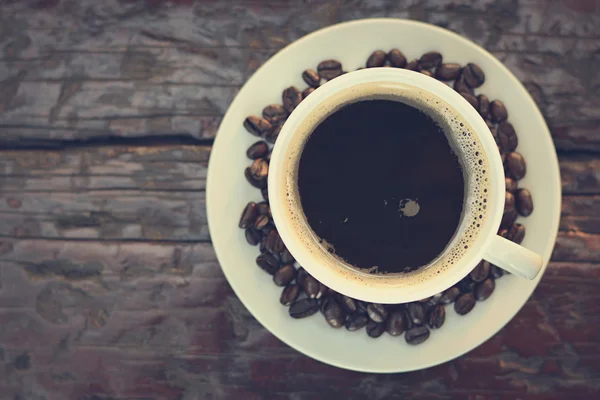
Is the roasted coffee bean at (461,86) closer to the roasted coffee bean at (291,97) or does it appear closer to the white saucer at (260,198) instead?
the white saucer at (260,198)

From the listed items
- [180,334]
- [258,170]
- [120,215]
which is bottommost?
[180,334]

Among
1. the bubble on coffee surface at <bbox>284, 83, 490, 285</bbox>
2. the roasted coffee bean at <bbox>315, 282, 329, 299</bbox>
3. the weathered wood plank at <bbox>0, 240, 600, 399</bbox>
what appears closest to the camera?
the bubble on coffee surface at <bbox>284, 83, 490, 285</bbox>

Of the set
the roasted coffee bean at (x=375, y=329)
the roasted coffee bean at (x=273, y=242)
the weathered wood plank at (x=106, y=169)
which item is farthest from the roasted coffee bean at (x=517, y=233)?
the weathered wood plank at (x=106, y=169)

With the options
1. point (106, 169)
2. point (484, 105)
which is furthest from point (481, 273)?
point (106, 169)

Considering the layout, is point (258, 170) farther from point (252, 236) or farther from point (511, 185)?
point (511, 185)

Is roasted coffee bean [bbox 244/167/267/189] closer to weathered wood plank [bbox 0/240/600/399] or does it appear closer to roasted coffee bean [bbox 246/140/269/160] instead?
roasted coffee bean [bbox 246/140/269/160]

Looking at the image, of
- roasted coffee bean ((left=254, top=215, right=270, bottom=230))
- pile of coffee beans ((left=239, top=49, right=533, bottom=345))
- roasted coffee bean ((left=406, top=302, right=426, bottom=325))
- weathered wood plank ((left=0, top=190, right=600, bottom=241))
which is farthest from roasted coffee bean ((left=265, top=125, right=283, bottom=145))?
roasted coffee bean ((left=406, top=302, right=426, bottom=325))

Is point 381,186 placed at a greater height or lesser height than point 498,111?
lesser

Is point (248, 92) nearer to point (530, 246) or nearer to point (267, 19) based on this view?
point (267, 19)
